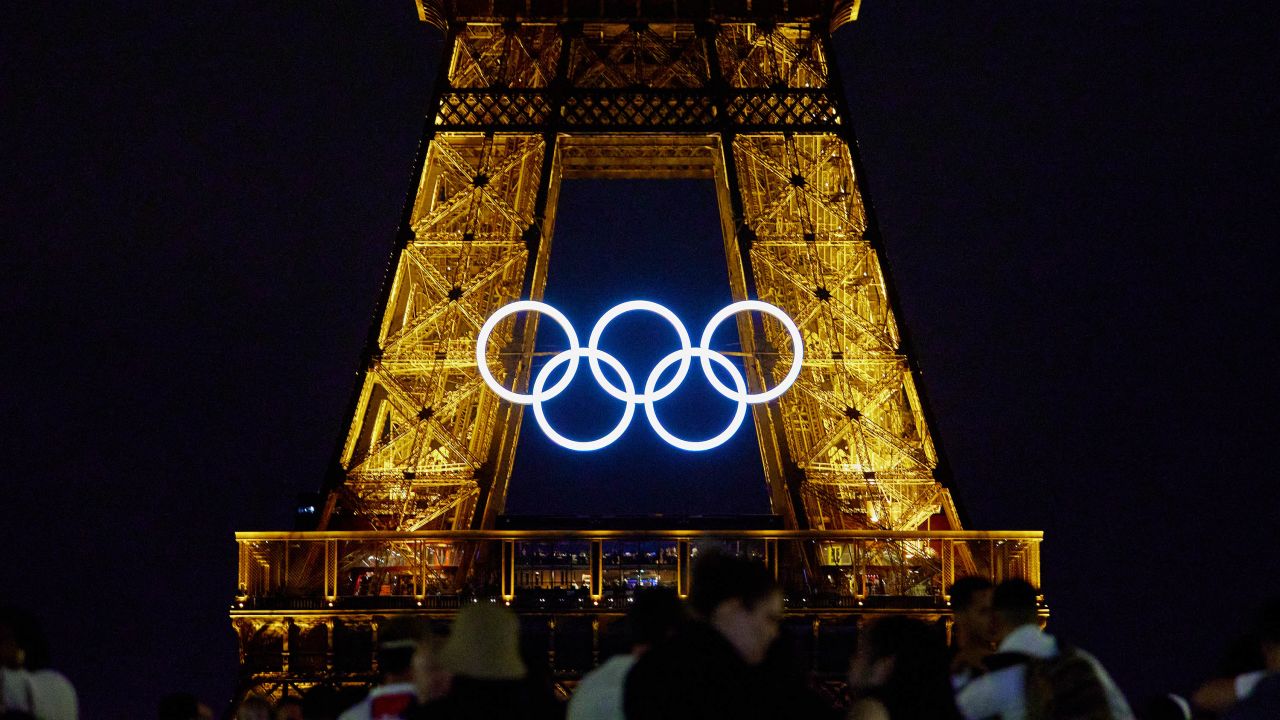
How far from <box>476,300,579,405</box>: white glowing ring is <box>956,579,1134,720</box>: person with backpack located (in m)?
20.1

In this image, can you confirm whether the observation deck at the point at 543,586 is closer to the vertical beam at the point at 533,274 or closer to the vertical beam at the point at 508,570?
the vertical beam at the point at 508,570

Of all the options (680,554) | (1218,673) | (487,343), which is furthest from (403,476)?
(1218,673)

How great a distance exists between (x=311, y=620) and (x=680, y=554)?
597 cm

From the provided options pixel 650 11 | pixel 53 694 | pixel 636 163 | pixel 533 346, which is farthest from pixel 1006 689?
pixel 636 163

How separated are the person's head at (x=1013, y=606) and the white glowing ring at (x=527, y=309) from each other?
66.6 ft

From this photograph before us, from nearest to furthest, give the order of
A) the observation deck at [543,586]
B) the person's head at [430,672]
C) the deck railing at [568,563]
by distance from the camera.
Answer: the person's head at [430,672]
the observation deck at [543,586]
the deck railing at [568,563]

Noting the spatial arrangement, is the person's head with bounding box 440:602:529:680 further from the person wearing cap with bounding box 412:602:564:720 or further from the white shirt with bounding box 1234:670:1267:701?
the white shirt with bounding box 1234:670:1267:701

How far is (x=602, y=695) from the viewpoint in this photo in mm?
8891

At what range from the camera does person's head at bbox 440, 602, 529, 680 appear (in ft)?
25.1

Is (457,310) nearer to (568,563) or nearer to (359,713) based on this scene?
(568,563)

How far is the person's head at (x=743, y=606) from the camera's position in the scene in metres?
6.96

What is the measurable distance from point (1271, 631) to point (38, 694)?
Answer: 5673 millimetres

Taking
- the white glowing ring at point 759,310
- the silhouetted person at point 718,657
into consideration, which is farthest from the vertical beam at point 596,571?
the silhouetted person at point 718,657

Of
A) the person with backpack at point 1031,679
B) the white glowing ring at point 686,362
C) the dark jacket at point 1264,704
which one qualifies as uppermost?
the white glowing ring at point 686,362
